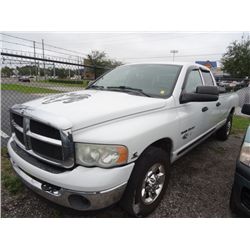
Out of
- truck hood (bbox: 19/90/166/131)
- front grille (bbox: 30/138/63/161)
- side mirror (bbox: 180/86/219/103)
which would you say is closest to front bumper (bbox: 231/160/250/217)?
side mirror (bbox: 180/86/219/103)

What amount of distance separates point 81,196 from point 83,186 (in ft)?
0.34

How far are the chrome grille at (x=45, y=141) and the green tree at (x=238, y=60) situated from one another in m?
31.7

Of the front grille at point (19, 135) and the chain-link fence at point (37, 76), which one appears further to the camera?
the chain-link fence at point (37, 76)

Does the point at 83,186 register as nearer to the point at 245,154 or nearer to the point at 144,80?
the point at 245,154

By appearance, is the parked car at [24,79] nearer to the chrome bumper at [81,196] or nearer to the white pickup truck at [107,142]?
the white pickup truck at [107,142]

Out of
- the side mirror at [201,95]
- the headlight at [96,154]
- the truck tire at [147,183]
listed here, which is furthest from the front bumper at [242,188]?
the headlight at [96,154]

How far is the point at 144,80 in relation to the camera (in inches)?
113

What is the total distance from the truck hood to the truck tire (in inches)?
19.4

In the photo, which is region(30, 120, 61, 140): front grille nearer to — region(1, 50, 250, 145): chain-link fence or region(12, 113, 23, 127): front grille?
region(12, 113, 23, 127): front grille

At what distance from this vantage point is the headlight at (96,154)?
5.51ft

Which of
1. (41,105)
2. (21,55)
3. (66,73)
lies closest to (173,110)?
(41,105)

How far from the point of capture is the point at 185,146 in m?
2.85

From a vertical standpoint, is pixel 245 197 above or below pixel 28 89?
below

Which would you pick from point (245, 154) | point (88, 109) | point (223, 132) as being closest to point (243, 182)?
point (245, 154)
